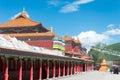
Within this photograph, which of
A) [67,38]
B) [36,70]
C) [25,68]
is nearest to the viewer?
[25,68]

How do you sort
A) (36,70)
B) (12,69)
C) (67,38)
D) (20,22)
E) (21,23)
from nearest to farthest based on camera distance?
(12,69) → (36,70) → (21,23) → (20,22) → (67,38)

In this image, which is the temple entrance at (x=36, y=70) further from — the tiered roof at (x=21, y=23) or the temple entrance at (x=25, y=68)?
the tiered roof at (x=21, y=23)

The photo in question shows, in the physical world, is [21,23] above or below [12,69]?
above

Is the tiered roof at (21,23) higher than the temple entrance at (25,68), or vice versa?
the tiered roof at (21,23)

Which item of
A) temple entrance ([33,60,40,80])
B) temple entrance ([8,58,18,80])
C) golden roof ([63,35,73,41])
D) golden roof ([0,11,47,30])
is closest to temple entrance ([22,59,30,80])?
temple entrance ([8,58,18,80])

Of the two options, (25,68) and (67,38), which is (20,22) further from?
(25,68)

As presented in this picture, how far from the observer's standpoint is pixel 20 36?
205 ft

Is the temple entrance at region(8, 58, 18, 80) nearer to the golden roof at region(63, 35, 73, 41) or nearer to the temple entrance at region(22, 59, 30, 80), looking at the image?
the temple entrance at region(22, 59, 30, 80)

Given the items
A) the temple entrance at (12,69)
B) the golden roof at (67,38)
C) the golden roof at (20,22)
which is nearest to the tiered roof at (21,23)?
the golden roof at (20,22)

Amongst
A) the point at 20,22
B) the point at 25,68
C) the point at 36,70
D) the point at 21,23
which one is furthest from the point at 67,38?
the point at 25,68

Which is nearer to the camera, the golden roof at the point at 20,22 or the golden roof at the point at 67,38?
the golden roof at the point at 20,22

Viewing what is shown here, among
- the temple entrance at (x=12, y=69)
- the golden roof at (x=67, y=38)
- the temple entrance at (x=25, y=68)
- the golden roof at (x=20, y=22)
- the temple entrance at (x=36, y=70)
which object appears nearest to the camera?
the temple entrance at (x=12, y=69)

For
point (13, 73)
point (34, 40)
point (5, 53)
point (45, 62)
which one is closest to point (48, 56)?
point (45, 62)

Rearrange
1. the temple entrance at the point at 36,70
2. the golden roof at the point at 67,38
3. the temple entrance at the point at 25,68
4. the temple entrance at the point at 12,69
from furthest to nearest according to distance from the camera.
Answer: the golden roof at the point at 67,38 → the temple entrance at the point at 36,70 → the temple entrance at the point at 25,68 → the temple entrance at the point at 12,69
